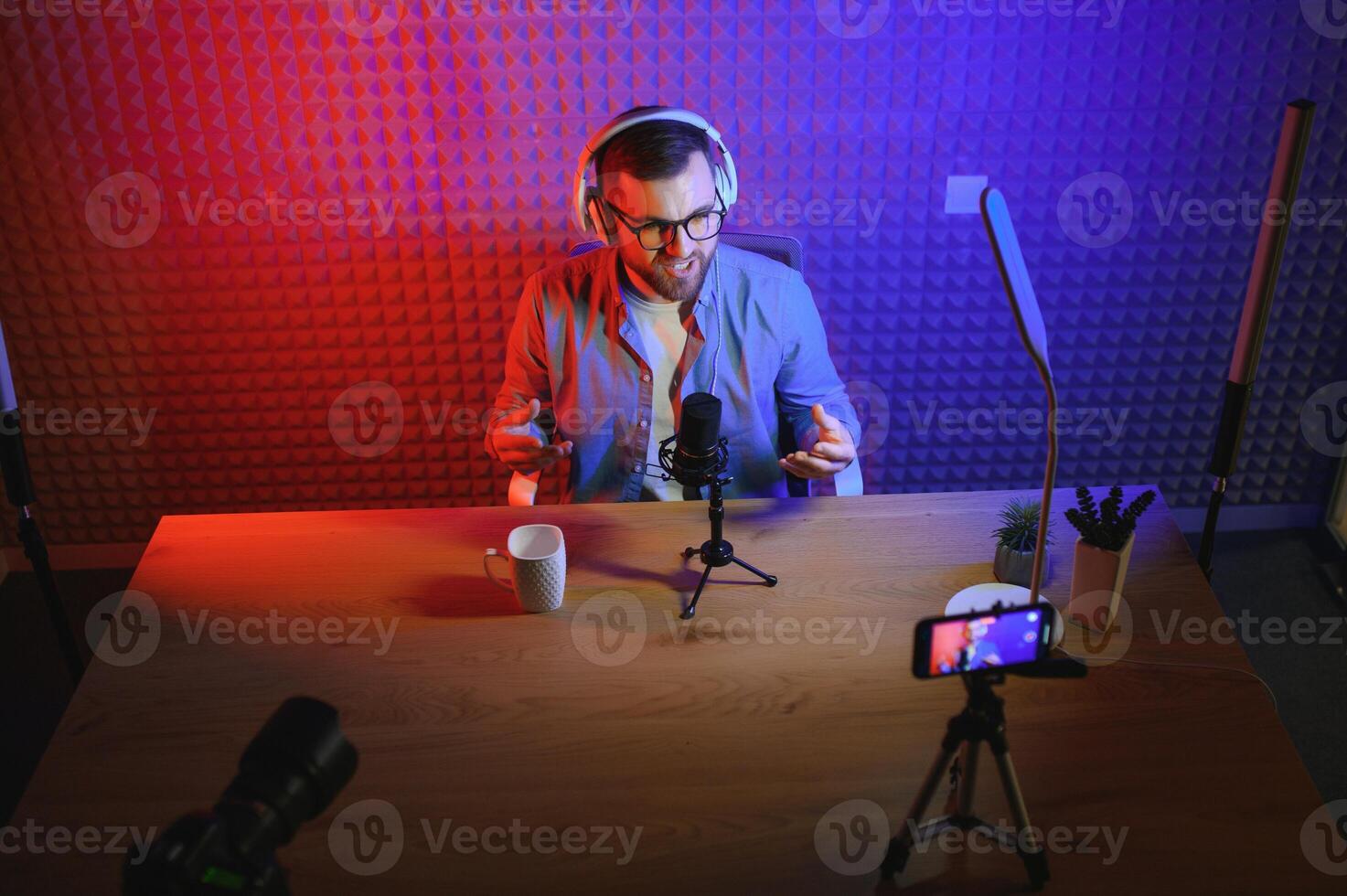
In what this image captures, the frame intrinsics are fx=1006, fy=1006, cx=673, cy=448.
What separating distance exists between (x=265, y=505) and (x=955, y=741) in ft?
8.83

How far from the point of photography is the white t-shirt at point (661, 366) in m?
2.26

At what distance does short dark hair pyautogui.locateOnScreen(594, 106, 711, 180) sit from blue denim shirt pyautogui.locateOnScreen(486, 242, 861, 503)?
0.29 m

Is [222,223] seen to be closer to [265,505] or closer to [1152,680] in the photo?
[265,505]

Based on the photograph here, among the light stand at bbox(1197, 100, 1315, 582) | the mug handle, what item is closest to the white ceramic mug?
the mug handle

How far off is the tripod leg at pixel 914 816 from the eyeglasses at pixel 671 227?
120cm

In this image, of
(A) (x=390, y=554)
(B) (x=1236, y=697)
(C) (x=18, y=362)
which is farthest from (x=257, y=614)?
(C) (x=18, y=362)

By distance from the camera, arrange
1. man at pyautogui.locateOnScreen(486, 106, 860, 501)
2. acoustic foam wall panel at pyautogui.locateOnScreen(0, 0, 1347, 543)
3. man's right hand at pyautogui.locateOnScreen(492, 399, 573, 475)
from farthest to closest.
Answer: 1. acoustic foam wall panel at pyautogui.locateOnScreen(0, 0, 1347, 543)
2. man at pyautogui.locateOnScreen(486, 106, 860, 501)
3. man's right hand at pyautogui.locateOnScreen(492, 399, 573, 475)

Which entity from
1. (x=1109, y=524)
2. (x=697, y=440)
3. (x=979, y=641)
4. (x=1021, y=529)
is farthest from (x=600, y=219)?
(x=979, y=641)

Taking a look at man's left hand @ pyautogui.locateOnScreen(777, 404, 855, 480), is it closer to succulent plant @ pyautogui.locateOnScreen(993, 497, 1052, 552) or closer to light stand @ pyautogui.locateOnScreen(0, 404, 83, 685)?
succulent plant @ pyautogui.locateOnScreen(993, 497, 1052, 552)

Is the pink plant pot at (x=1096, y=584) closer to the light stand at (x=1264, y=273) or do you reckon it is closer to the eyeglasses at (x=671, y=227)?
the light stand at (x=1264, y=273)

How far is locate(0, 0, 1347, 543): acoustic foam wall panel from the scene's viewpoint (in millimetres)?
2631

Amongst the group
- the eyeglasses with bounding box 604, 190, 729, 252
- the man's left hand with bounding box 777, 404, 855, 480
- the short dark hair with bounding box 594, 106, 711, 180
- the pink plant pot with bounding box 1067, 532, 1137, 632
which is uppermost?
the short dark hair with bounding box 594, 106, 711, 180

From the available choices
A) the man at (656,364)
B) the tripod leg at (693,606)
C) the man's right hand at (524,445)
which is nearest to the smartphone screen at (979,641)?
the tripod leg at (693,606)

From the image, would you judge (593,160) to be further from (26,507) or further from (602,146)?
(26,507)
